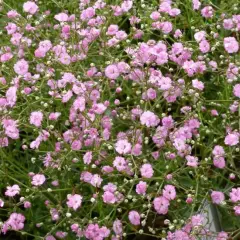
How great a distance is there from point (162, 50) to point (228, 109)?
37 centimetres

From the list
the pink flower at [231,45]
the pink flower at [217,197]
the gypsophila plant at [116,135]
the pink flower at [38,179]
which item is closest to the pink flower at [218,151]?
the gypsophila plant at [116,135]

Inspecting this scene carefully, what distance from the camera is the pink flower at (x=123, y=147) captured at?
2.18m

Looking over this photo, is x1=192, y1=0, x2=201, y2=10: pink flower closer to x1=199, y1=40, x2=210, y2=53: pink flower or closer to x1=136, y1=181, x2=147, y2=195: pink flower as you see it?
x1=199, y1=40, x2=210, y2=53: pink flower

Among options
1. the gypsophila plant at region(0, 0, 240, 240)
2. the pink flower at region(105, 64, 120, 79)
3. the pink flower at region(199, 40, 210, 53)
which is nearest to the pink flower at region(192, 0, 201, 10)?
the gypsophila plant at region(0, 0, 240, 240)

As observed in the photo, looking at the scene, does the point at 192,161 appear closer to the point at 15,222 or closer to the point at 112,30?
the point at 15,222

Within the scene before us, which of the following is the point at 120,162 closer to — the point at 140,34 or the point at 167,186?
the point at 167,186

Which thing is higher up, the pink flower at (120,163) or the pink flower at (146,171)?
the pink flower at (120,163)

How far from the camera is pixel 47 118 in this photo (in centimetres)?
233

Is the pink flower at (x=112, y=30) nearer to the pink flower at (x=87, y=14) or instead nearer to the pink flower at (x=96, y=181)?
the pink flower at (x=87, y=14)

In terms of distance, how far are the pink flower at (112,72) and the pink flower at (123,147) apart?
358mm

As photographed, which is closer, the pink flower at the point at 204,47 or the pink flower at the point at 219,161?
the pink flower at the point at 219,161

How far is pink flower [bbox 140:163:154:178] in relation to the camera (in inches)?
85.7

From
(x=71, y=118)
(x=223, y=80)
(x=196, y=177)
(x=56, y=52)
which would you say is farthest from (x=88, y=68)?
(x=196, y=177)

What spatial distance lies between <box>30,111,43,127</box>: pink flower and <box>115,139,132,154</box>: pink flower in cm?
33
